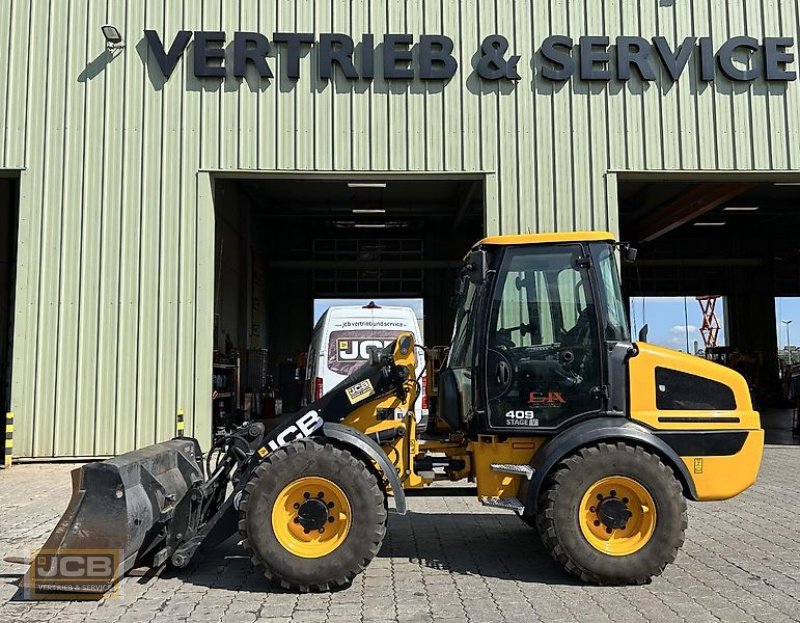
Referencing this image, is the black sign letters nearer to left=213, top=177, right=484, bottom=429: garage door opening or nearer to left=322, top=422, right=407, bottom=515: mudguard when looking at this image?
left=213, top=177, right=484, bottom=429: garage door opening

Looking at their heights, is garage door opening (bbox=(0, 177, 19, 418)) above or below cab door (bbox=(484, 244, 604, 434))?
above

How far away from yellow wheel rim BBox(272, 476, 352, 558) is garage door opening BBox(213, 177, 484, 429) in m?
12.6

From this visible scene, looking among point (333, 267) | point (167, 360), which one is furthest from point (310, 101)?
point (333, 267)

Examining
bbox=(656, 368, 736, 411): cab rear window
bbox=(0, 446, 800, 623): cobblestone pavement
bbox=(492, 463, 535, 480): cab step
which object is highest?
bbox=(656, 368, 736, 411): cab rear window

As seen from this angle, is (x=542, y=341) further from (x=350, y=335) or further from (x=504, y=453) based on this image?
(x=350, y=335)

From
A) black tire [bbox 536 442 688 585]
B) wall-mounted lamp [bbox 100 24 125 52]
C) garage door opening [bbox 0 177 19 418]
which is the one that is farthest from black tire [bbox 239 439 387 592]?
garage door opening [bbox 0 177 19 418]

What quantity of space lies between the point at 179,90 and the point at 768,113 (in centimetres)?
1002

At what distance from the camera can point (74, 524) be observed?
4.54m

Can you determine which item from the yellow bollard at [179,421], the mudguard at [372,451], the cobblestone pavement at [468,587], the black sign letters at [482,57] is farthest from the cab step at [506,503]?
the black sign letters at [482,57]

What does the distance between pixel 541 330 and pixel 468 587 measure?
1.99 metres

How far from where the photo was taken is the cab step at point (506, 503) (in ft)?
16.5

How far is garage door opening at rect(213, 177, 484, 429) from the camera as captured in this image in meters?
19.9

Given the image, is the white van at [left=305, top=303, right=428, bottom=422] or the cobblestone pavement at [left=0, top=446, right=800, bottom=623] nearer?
the cobblestone pavement at [left=0, top=446, right=800, bottom=623]

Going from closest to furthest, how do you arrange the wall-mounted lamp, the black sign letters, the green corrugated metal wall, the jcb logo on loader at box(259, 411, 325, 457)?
the jcb logo on loader at box(259, 411, 325, 457), the green corrugated metal wall, the wall-mounted lamp, the black sign letters
